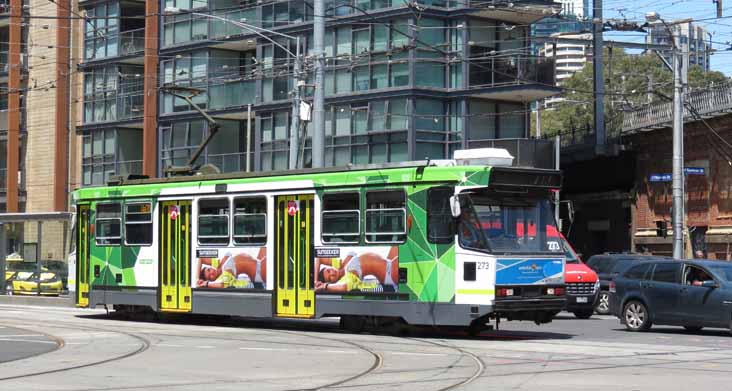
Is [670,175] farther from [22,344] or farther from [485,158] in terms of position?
[22,344]

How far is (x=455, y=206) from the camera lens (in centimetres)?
2022

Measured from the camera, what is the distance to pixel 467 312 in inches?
803

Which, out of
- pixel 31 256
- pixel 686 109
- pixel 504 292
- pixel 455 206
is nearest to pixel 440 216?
pixel 455 206

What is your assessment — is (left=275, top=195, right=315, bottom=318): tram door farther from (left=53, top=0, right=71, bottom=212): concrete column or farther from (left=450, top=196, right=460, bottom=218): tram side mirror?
(left=53, top=0, right=71, bottom=212): concrete column

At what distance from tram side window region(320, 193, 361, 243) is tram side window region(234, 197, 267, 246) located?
1.46 meters

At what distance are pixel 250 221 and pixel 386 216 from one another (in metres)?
3.26

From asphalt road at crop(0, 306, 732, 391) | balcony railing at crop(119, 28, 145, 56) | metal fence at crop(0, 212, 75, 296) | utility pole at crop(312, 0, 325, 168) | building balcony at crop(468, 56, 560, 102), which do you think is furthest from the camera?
balcony railing at crop(119, 28, 145, 56)

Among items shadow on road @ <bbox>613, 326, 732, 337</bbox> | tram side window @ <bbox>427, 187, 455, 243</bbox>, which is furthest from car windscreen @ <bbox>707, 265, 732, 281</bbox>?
tram side window @ <bbox>427, 187, 455, 243</bbox>

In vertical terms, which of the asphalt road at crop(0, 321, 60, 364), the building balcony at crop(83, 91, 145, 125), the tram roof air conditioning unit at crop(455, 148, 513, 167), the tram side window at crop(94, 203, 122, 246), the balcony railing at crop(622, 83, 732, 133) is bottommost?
the asphalt road at crop(0, 321, 60, 364)

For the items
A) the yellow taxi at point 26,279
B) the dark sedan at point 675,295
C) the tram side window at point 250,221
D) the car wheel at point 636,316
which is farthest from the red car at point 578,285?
the yellow taxi at point 26,279

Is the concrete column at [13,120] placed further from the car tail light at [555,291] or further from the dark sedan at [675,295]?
the car tail light at [555,291]

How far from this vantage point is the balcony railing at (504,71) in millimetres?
43844

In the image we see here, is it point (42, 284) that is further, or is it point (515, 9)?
point (515, 9)

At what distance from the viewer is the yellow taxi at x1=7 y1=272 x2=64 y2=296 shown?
3769 centimetres
